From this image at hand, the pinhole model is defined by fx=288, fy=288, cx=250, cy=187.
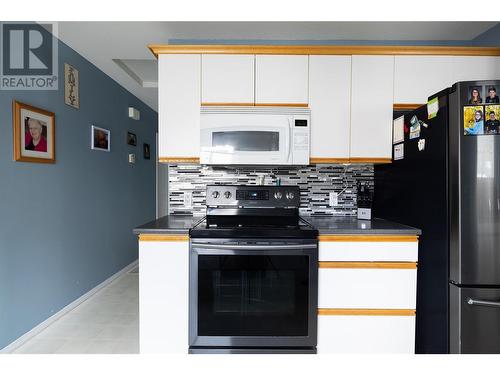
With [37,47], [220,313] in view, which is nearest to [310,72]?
[220,313]

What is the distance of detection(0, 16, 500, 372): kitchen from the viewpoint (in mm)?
1500

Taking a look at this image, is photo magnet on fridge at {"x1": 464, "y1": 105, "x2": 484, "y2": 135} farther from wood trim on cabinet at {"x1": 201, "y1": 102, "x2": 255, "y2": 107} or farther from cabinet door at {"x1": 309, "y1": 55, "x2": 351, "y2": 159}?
wood trim on cabinet at {"x1": 201, "y1": 102, "x2": 255, "y2": 107}

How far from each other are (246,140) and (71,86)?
1899 millimetres

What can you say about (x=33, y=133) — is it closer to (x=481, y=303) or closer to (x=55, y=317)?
(x=55, y=317)

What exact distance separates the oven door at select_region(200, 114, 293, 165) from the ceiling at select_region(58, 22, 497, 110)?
82 cm

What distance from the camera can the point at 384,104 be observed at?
2039 mm

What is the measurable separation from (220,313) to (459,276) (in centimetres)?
132

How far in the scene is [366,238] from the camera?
174 cm

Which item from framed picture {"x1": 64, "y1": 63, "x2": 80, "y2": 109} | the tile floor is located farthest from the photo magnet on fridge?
framed picture {"x1": 64, "y1": 63, "x2": 80, "y2": 109}

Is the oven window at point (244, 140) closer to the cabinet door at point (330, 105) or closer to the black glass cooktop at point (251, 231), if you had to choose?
the cabinet door at point (330, 105)

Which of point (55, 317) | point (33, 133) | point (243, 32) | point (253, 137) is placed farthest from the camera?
point (55, 317)

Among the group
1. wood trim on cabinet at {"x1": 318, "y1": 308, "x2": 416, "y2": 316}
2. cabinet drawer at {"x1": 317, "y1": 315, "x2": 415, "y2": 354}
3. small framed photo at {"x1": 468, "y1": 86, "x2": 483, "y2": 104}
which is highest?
small framed photo at {"x1": 468, "y1": 86, "x2": 483, "y2": 104}

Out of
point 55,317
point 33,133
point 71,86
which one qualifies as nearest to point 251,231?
point 33,133

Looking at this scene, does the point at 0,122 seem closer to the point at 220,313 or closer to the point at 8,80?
the point at 8,80
